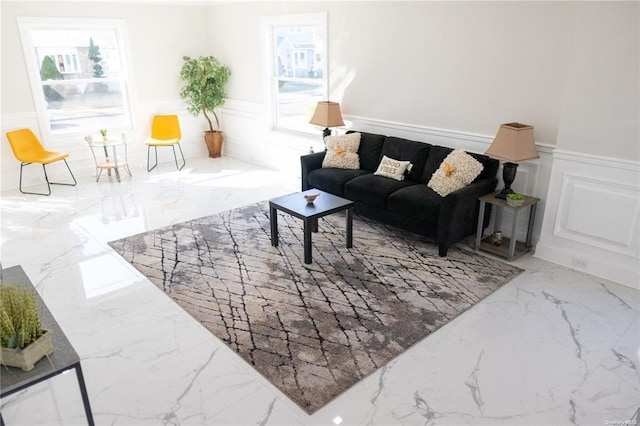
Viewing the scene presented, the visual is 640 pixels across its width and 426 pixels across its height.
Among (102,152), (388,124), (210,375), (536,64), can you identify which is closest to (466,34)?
(536,64)

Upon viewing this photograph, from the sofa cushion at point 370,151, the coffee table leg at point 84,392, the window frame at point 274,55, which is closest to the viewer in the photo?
the coffee table leg at point 84,392

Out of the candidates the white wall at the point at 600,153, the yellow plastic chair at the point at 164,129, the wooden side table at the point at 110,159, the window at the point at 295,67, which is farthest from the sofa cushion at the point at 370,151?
the wooden side table at the point at 110,159

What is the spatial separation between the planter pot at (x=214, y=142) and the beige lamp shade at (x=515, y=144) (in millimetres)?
4933

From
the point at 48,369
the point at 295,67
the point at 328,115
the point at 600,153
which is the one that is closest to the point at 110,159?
the point at 295,67

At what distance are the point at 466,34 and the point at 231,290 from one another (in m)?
3.18

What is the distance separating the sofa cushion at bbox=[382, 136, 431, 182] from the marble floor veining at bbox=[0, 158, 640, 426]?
1.34 metres

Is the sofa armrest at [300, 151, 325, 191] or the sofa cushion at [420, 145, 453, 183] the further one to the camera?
the sofa armrest at [300, 151, 325, 191]

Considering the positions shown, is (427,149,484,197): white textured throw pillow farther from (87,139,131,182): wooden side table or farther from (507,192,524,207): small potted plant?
(87,139,131,182): wooden side table

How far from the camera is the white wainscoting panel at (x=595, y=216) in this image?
137 inches

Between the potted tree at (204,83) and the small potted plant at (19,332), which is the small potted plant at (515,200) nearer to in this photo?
the small potted plant at (19,332)

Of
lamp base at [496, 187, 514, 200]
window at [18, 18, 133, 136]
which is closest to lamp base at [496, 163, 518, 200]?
lamp base at [496, 187, 514, 200]

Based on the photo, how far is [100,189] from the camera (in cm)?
612

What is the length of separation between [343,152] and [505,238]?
1.92 metres

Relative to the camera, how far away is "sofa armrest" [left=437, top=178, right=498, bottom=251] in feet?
12.9
